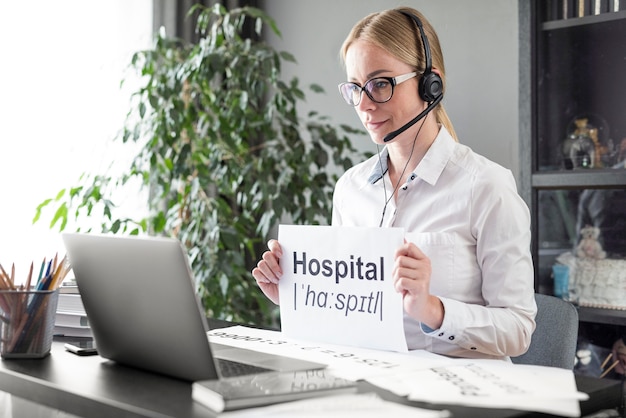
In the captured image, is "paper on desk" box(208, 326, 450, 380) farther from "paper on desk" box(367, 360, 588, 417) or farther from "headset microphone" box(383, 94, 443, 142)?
"headset microphone" box(383, 94, 443, 142)

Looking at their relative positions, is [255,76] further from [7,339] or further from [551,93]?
[7,339]

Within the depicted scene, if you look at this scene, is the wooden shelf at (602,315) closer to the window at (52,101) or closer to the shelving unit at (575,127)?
the shelving unit at (575,127)

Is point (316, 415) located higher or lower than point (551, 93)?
lower

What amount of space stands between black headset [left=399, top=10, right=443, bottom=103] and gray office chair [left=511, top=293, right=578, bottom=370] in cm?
44

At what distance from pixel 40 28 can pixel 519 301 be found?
2196mm

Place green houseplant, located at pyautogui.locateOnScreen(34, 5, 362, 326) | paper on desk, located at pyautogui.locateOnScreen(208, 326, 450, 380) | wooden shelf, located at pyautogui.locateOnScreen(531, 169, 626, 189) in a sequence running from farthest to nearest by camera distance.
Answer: green houseplant, located at pyautogui.locateOnScreen(34, 5, 362, 326)
wooden shelf, located at pyautogui.locateOnScreen(531, 169, 626, 189)
paper on desk, located at pyautogui.locateOnScreen(208, 326, 450, 380)

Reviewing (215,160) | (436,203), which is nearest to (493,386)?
(436,203)

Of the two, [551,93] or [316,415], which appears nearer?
[316,415]

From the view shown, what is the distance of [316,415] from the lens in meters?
0.85

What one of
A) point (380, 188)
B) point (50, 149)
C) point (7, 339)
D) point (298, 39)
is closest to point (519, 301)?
point (380, 188)

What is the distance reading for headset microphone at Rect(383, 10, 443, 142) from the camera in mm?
1558

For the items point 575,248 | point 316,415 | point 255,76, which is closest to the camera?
point 316,415

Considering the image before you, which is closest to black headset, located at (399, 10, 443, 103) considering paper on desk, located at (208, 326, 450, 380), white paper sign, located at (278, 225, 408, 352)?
white paper sign, located at (278, 225, 408, 352)

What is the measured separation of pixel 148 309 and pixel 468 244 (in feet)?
2.16
